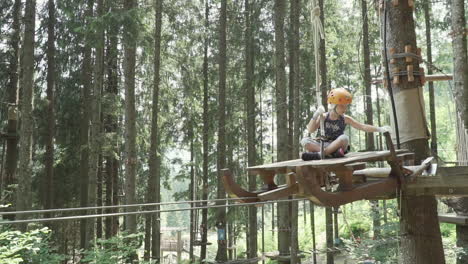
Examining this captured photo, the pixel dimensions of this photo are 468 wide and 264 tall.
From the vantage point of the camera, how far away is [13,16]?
38.8ft

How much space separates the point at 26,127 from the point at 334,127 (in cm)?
730

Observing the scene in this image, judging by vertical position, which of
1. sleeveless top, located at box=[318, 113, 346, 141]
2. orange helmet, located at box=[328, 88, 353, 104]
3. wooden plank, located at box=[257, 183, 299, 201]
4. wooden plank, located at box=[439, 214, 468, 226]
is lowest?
wooden plank, located at box=[439, 214, 468, 226]

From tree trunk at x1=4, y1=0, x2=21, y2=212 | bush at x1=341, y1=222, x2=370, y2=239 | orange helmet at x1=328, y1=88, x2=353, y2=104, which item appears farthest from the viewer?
bush at x1=341, y1=222, x2=370, y2=239

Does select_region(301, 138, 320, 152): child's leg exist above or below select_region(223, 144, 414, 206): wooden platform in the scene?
above

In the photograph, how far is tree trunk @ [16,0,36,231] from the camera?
8.18 metres

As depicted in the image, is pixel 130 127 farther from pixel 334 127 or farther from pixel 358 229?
pixel 358 229

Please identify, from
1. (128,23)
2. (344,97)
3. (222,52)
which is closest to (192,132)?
(222,52)

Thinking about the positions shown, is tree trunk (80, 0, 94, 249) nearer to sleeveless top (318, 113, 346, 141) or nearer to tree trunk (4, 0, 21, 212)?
tree trunk (4, 0, 21, 212)

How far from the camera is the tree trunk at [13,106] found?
421 inches

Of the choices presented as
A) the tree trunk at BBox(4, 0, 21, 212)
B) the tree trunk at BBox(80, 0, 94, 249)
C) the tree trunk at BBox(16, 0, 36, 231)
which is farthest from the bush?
the tree trunk at BBox(16, 0, 36, 231)

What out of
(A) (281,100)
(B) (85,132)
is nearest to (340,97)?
(A) (281,100)

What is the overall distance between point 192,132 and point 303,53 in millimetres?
5726

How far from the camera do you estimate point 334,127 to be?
3.45m

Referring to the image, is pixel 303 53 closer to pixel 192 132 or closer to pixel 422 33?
pixel 192 132
